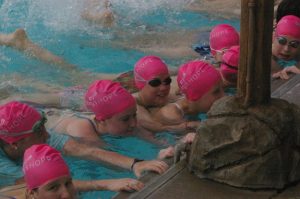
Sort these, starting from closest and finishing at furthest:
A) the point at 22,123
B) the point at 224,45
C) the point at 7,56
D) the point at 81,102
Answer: the point at 22,123
the point at 81,102
the point at 224,45
the point at 7,56

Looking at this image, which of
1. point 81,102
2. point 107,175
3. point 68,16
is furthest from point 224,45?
point 68,16

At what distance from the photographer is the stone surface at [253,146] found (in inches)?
166

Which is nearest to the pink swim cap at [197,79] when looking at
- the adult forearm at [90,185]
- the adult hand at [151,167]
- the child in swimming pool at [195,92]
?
the child in swimming pool at [195,92]

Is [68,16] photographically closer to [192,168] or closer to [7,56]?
[7,56]

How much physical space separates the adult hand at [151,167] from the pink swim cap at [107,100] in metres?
1.10

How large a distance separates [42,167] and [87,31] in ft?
22.4

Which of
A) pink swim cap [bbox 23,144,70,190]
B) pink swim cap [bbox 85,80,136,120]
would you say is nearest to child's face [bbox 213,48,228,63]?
pink swim cap [bbox 85,80,136,120]

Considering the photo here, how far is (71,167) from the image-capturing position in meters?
6.06

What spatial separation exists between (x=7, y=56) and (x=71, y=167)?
4.32 meters

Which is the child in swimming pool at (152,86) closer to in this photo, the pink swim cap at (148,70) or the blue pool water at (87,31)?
the pink swim cap at (148,70)

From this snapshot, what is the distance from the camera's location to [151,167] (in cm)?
485

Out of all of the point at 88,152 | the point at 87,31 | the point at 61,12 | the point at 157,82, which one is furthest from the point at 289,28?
the point at 61,12

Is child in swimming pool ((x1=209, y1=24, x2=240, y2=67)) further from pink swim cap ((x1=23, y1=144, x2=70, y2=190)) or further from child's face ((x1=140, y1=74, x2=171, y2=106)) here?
pink swim cap ((x1=23, y1=144, x2=70, y2=190))

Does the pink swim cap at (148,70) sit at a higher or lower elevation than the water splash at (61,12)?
higher
